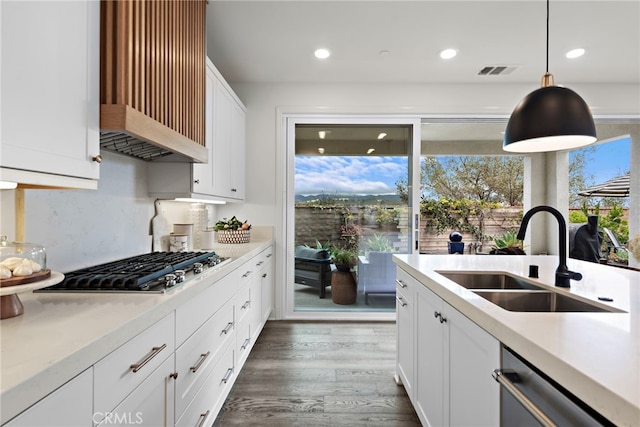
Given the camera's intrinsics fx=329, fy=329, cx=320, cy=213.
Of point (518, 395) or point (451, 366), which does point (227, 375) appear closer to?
point (451, 366)

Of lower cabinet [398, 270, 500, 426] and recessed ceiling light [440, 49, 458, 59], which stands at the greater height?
recessed ceiling light [440, 49, 458, 59]

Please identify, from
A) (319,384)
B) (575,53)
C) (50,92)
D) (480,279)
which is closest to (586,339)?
(480,279)

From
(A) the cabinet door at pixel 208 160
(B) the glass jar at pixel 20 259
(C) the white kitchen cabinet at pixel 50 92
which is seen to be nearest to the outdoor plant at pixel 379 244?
(A) the cabinet door at pixel 208 160

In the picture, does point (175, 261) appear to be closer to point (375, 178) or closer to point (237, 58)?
point (237, 58)

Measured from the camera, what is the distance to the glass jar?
865mm

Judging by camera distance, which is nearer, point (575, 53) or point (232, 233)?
point (575, 53)

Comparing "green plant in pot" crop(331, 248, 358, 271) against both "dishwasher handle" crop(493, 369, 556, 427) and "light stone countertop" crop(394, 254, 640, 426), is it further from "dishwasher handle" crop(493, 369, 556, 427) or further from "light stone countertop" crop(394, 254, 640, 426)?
"dishwasher handle" crop(493, 369, 556, 427)

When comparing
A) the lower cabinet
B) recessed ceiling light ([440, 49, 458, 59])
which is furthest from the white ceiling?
the lower cabinet

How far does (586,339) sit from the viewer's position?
762mm

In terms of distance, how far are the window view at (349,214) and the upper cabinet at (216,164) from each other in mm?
725

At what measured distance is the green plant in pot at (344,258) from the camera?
3.76 m

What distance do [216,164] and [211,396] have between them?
1657mm

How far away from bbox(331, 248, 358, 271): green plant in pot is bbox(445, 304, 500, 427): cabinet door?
243 centimetres

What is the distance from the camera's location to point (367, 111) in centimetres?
362
